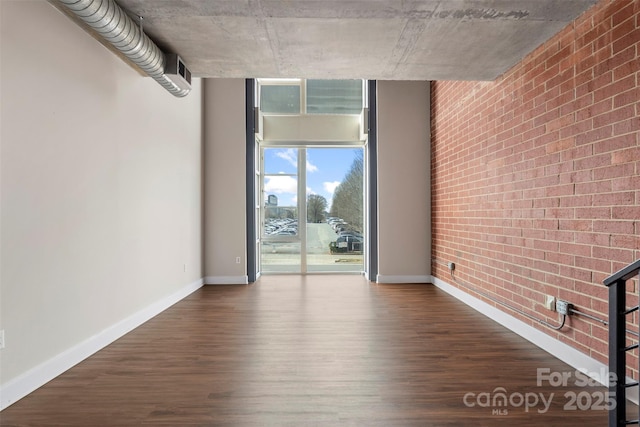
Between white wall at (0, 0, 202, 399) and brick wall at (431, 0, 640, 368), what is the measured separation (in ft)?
12.5

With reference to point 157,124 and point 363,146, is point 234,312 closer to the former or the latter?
point 157,124

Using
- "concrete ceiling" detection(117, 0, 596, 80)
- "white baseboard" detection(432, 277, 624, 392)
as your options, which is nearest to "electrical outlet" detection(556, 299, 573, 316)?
"white baseboard" detection(432, 277, 624, 392)

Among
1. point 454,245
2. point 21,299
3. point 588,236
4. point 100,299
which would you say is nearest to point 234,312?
point 100,299

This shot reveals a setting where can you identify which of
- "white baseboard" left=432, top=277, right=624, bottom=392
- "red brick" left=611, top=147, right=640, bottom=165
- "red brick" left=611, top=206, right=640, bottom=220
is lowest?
"white baseboard" left=432, top=277, right=624, bottom=392

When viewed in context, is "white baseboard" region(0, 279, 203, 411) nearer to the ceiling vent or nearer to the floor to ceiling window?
the ceiling vent

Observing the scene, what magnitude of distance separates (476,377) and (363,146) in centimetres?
488

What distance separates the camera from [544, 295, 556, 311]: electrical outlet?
2941mm

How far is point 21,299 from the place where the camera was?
2.24 meters

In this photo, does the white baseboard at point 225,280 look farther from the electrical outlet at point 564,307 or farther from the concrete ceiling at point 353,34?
the electrical outlet at point 564,307

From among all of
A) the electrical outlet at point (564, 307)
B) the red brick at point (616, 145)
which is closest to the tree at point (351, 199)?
the electrical outlet at point (564, 307)

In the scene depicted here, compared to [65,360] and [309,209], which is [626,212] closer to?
[65,360]

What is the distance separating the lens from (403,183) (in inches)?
238

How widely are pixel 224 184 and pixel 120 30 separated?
3482 mm

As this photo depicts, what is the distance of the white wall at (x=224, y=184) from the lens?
6.02 metres
